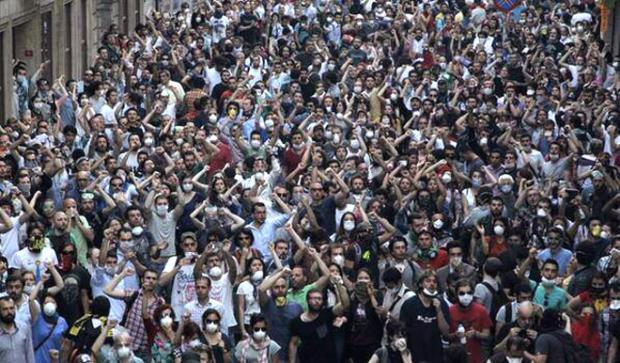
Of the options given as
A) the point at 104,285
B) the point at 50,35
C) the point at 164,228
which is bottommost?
the point at 50,35

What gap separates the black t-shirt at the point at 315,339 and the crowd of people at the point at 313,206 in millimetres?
13

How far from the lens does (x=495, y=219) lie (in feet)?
58.1

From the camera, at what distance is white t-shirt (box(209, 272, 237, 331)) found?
602 inches

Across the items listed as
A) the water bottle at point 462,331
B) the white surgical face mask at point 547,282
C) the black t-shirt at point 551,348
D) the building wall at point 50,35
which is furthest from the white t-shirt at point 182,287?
the building wall at point 50,35

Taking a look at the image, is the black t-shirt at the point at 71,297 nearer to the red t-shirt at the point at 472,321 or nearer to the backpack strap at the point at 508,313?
the red t-shirt at the point at 472,321

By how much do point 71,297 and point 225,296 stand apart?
4.17 ft

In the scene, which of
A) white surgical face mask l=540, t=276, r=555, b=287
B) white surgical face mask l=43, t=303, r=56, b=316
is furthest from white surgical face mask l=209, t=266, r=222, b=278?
white surgical face mask l=540, t=276, r=555, b=287

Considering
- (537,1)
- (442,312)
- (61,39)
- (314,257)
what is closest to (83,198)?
(314,257)

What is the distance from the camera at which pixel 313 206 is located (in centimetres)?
1845

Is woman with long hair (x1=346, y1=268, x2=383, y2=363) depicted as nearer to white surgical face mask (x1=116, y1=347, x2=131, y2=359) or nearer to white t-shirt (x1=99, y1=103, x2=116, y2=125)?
white surgical face mask (x1=116, y1=347, x2=131, y2=359)

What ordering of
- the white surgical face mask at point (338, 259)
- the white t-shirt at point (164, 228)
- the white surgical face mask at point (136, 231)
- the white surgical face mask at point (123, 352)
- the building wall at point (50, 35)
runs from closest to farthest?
the white surgical face mask at point (123, 352) → the white surgical face mask at point (338, 259) → the white surgical face mask at point (136, 231) → the white t-shirt at point (164, 228) → the building wall at point (50, 35)

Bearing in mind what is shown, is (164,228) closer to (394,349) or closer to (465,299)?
(465,299)

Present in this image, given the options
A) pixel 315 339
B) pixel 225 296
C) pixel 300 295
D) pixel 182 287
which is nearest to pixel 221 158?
pixel 182 287

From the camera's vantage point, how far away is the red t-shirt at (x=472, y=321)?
48.8 feet
